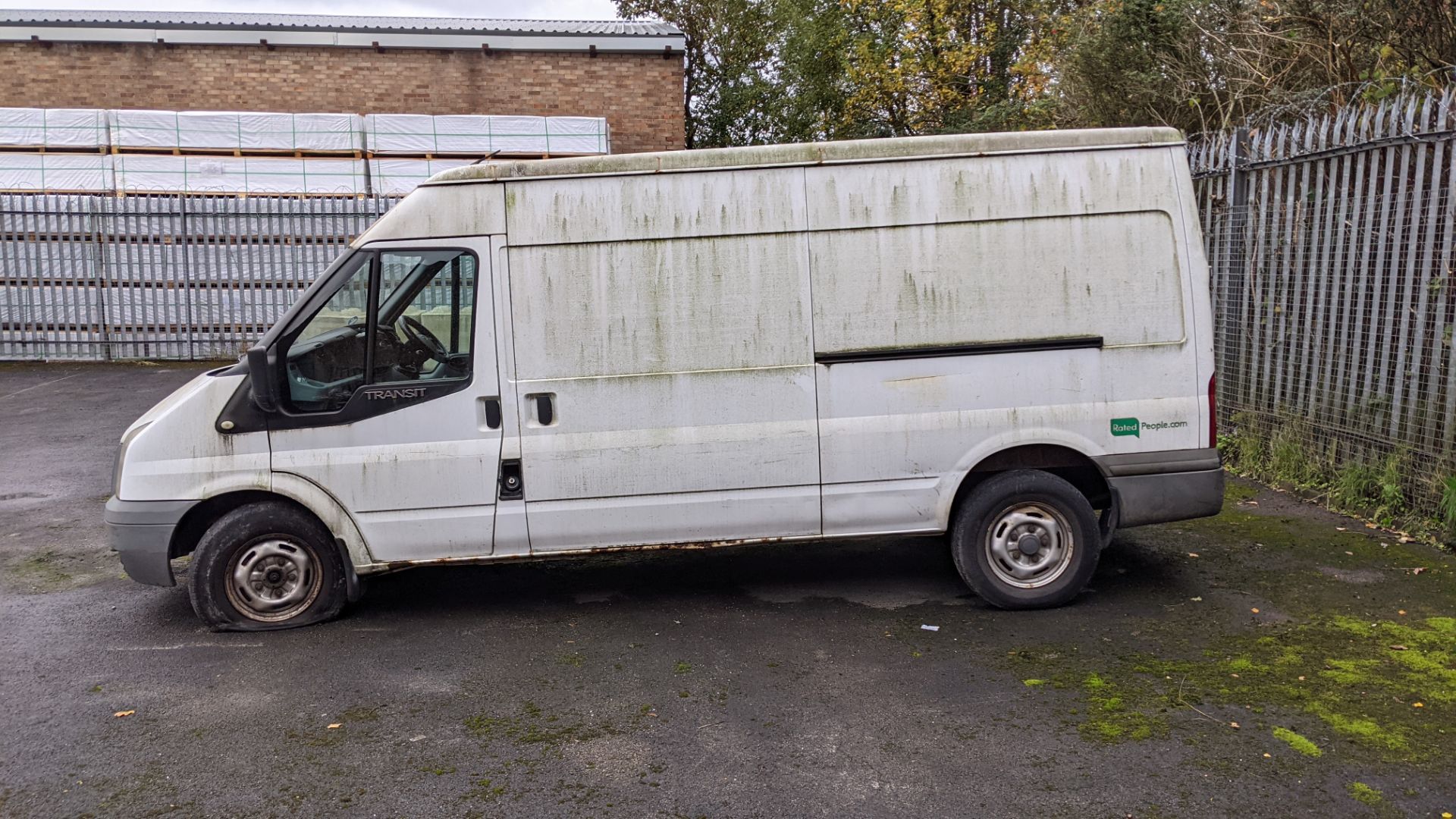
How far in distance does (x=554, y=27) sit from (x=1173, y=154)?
1924 cm

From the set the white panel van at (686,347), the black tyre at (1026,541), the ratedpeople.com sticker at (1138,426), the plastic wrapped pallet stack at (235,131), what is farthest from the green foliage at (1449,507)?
the plastic wrapped pallet stack at (235,131)

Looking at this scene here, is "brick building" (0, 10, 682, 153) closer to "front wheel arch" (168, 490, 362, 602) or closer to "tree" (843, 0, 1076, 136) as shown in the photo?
"tree" (843, 0, 1076, 136)

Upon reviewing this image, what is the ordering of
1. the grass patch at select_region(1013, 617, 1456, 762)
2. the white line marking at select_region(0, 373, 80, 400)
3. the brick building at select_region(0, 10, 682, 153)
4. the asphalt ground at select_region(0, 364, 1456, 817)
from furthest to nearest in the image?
the brick building at select_region(0, 10, 682, 153), the white line marking at select_region(0, 373, 80, 400), the grass patch at select_region(1013, 617, 1456, 762), the asphalt ground at select_region(0, 364, 1456, 817)

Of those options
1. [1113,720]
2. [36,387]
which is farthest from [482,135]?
[1113,720]

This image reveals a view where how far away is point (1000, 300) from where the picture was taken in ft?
17.9

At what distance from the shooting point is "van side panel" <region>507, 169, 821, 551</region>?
5426mm

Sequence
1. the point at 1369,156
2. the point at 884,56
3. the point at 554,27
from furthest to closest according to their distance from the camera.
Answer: the point at 884,56, the point at 554,27, the point at 1369,156

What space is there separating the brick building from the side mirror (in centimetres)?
1701

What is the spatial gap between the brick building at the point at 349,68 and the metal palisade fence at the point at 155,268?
241 inches

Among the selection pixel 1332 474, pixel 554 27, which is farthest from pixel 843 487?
pixel 554 27

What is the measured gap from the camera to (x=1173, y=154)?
5.47 metres

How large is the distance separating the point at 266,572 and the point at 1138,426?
4381 mm

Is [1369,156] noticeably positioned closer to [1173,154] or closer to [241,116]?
[1173,154]

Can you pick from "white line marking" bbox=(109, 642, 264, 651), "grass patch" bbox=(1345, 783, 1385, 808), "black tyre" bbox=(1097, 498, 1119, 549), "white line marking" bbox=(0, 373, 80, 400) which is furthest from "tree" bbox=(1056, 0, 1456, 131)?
"white line marking" bbox=(0, 373, 80, 400)
